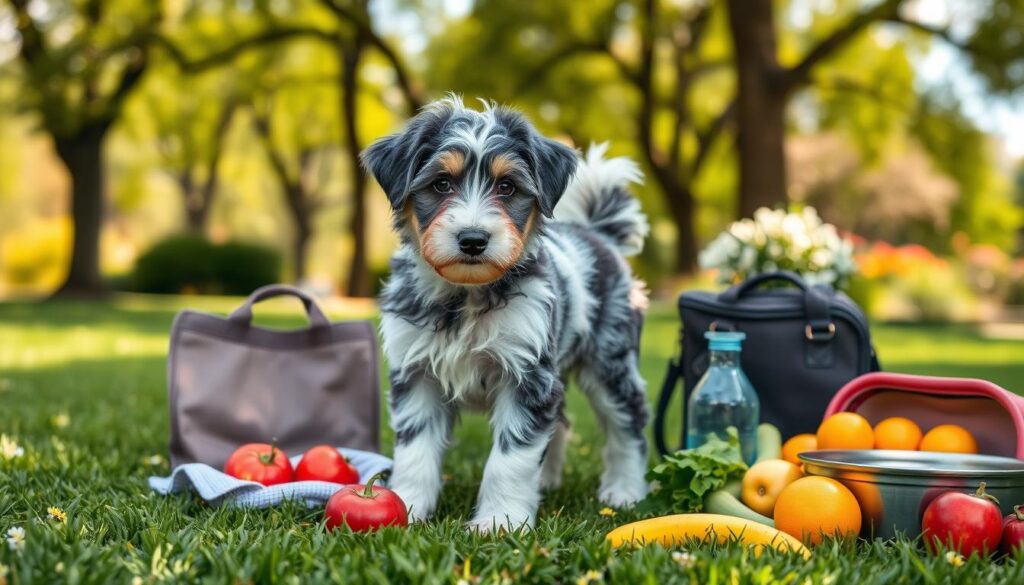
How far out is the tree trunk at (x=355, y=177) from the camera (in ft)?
79.7

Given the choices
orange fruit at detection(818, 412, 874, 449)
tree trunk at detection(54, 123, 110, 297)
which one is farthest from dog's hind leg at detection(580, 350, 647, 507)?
tree trunk at detection(54, 123, 110, 297)

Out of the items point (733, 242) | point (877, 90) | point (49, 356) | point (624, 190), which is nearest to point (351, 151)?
point (877, 90)

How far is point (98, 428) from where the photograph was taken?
597cm

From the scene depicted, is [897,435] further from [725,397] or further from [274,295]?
[274,295]

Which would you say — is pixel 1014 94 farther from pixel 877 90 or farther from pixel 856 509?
pixel 856 509

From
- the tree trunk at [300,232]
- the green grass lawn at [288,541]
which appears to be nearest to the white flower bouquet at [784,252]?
the green grass lawn at [288,541]

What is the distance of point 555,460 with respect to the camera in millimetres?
5199

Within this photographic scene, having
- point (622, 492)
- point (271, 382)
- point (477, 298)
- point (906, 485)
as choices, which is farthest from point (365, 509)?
point (906, 485)

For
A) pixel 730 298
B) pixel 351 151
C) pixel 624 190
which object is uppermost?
pixel 351 151

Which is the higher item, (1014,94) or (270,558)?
(1014,94)

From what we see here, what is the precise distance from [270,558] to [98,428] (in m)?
3.52

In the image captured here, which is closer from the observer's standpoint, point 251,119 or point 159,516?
→ point 159,516

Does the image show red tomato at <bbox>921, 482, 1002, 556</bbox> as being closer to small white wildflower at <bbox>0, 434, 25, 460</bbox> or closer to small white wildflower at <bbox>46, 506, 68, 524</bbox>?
small white wildflower at <bbox>46, 506, 68, 524</bbox>

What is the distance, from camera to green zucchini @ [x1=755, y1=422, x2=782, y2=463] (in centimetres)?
472
